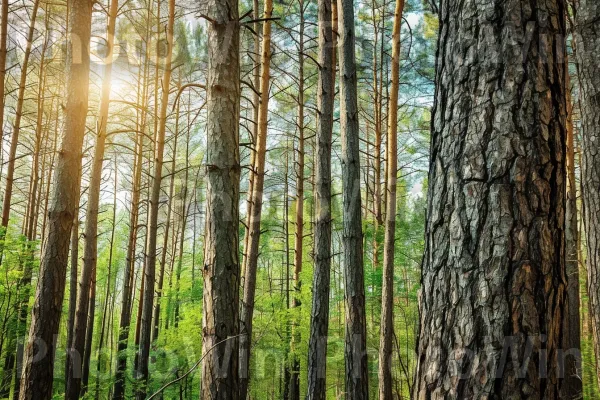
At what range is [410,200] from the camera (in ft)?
80.1

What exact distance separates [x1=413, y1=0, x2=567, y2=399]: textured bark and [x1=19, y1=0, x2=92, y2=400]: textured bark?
458cm

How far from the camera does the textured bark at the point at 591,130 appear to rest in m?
3.70

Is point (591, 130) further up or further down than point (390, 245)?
further up

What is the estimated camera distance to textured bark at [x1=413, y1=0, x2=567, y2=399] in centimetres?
123

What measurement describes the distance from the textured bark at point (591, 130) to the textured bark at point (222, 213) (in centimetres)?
312

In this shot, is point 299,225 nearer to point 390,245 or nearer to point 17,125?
point 390,245

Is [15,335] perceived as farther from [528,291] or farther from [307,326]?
[528,291]

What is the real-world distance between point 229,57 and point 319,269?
3.33 m

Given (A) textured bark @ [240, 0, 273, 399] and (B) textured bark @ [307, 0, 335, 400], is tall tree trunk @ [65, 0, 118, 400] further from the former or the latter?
(B) textured bark @ [307, 0, 335, 400]

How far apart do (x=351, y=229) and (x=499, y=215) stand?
180 inches

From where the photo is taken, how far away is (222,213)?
378 cm

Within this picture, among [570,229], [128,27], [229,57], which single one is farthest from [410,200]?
[229,57]

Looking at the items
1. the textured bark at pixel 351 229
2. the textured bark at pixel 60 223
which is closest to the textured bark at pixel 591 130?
the textured bark at pixel 351 229

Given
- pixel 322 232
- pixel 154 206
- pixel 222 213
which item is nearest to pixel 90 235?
pixel 154 206
